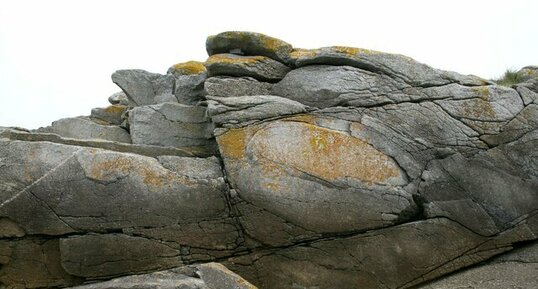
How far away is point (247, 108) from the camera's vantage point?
14.8 metres

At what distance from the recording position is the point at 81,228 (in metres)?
13.1

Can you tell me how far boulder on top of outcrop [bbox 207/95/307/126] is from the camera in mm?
14555

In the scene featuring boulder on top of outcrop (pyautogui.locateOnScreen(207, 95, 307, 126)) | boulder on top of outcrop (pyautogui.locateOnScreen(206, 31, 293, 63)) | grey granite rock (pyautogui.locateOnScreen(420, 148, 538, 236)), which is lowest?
grey granite rock (pyautogui.locateOnScreen(420, 148, 538, 236))

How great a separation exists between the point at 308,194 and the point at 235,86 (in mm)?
4848

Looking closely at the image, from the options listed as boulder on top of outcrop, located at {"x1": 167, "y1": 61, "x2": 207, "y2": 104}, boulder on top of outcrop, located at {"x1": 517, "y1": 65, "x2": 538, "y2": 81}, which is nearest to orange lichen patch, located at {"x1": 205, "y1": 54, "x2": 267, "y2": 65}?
boulder on top of outcrop, located at {"x1": 167, "y1": 61, "x2": 207, "y2": 104}

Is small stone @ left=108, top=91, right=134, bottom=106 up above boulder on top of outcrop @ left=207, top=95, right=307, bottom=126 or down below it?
above

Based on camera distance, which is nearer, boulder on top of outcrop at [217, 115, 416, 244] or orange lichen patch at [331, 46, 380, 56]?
boulder on top of outcrop at [217, 115, 416, 244]

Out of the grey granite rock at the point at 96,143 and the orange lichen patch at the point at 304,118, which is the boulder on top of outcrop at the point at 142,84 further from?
the orange lichen patch at the point at 304,118

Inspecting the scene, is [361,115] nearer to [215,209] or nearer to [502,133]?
[502,133]

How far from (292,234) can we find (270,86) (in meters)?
5.67

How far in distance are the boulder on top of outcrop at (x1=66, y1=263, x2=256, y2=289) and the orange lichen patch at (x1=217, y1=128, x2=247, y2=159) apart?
3.62m

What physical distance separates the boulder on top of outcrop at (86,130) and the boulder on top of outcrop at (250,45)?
518 centimetres

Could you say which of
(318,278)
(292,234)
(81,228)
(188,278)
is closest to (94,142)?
(81,228)

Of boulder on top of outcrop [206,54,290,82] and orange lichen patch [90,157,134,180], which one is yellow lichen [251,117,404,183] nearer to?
boulder on top of outcrop [206,54,290,82]
